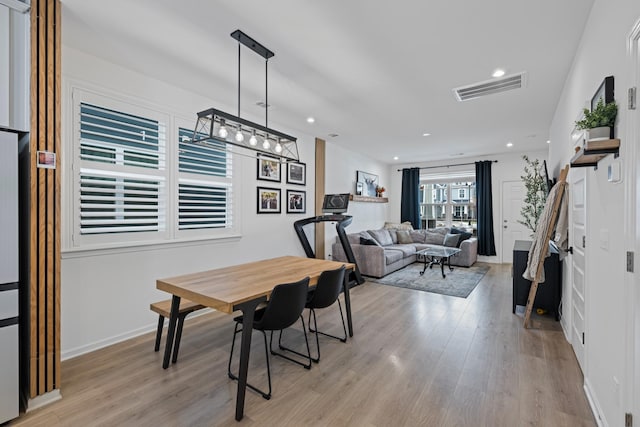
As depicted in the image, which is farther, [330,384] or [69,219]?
[69,219]

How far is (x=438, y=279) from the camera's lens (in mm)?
5473

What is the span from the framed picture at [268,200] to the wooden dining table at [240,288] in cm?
144

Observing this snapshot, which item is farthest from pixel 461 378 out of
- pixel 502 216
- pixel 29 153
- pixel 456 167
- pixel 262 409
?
pixel 456 167

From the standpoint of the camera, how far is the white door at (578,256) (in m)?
2.35

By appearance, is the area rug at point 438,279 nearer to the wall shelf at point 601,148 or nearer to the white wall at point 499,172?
the white wall at point 499,172

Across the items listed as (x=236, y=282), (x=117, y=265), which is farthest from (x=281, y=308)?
(x=117, y=265)

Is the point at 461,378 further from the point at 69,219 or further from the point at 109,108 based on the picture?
the point at 109,108

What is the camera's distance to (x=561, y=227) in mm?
3055

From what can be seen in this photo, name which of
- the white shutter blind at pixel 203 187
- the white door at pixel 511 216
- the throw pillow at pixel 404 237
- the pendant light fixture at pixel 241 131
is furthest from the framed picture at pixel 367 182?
the pendant light fixture at pixel 241 131

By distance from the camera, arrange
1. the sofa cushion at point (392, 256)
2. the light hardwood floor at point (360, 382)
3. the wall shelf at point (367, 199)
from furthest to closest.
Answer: the wall shelf at point (367, 199)
the sofa cushion at point (392, 256)
the light hardwood floor at point (360, 382)

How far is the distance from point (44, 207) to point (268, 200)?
9.26 feet

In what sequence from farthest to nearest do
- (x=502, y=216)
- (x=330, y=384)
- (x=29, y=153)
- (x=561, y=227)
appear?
(x=502, y=216) → (x=561, y=227) → (x=330, y=384) → (x=29, y=153)

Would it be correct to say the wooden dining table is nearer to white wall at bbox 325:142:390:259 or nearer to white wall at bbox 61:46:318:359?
white wall at bbox 61:46:318:359

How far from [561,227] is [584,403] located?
5.56 feet
